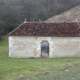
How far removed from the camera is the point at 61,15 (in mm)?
67562

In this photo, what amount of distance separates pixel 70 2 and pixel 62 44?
4866 cm

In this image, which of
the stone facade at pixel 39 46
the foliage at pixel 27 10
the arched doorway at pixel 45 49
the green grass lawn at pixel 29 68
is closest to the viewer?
the green grass lawn at pixel 29 68

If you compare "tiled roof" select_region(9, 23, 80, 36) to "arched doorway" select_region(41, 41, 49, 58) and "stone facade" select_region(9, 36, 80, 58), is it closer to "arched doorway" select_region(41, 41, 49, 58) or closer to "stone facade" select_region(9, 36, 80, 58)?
"stone facade" select_region(9, 36, 80, 58)

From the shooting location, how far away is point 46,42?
2803cm

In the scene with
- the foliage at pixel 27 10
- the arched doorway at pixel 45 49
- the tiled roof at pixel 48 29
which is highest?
the foliage at pixel 27 10

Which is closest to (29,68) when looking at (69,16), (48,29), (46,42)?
(46,42)

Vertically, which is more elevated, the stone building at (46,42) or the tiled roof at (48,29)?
the tiled roof at (48,29)

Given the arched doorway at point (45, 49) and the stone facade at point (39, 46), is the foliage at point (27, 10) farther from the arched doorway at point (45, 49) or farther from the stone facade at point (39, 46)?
the arched doorway at point (45, 49)

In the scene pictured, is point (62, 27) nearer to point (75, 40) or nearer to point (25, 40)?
point (75, 40)

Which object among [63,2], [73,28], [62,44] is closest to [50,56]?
[62,44]

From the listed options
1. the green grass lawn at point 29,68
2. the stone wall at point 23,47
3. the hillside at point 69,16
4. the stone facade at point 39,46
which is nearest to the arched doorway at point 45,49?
the stone facade at point 39,46

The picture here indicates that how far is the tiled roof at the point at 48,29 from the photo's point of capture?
2783 cm

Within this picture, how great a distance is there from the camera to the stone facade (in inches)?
1082

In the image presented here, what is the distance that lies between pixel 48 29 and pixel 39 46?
1962 mm
